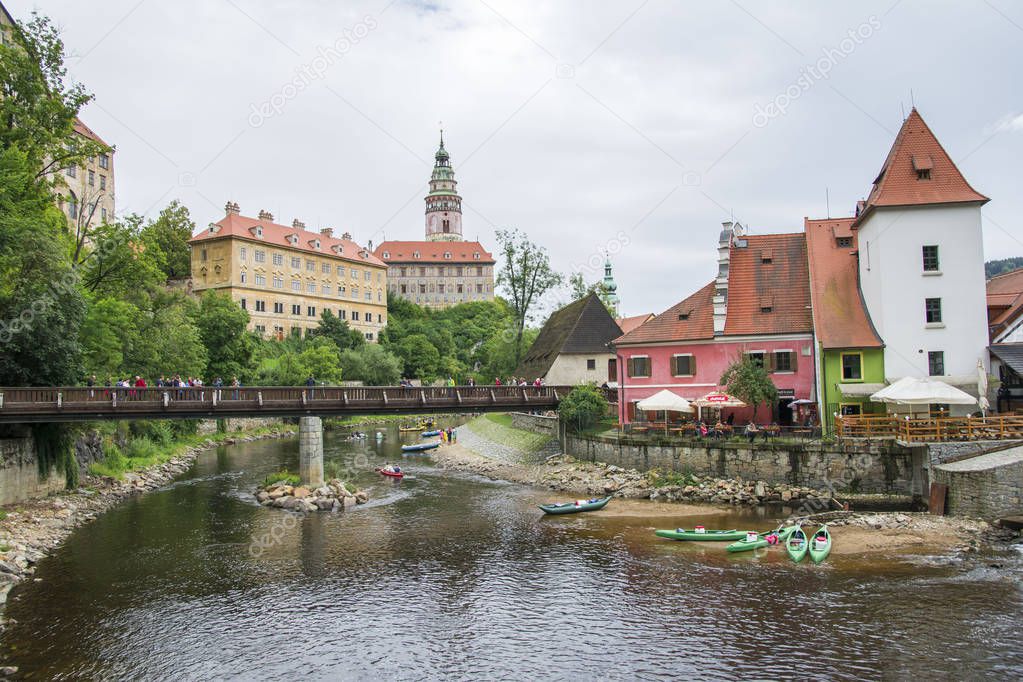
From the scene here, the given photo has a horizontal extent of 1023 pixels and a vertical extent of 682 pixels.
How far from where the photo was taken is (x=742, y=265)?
44812 millimetres

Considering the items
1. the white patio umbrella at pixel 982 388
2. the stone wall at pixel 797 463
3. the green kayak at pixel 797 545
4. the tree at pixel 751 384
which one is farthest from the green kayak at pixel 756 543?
the white patio umbrella at pixel 982 388

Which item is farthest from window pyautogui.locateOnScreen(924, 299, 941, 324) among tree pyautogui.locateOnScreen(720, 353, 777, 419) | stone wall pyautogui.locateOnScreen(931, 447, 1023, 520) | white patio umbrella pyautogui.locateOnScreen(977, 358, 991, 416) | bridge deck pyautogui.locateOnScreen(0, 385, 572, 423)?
bridge deck pyautogui.locateOnScreen(0, 385, 572, 423)

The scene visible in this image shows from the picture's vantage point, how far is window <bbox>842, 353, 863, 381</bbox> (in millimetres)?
38469

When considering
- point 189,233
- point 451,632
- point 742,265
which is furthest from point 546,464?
point 189,233

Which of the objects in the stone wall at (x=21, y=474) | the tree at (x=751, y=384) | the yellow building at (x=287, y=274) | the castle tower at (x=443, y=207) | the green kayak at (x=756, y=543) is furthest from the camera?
the castle tower at (x=443, y=207)

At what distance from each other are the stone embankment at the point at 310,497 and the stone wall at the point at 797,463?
51.0 ft

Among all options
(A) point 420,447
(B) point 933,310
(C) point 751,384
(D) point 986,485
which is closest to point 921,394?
(D) point 986,485

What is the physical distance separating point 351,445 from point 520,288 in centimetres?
2117

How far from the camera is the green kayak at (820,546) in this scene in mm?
25500

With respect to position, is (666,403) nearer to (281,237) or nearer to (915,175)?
(915,175)

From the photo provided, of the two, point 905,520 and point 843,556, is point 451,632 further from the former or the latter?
point 905,520

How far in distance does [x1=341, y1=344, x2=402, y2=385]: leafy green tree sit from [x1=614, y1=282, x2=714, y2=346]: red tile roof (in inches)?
1965

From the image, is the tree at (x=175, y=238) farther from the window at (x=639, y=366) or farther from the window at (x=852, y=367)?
the window at (x=852, y=367)

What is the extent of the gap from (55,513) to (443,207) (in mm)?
155710
